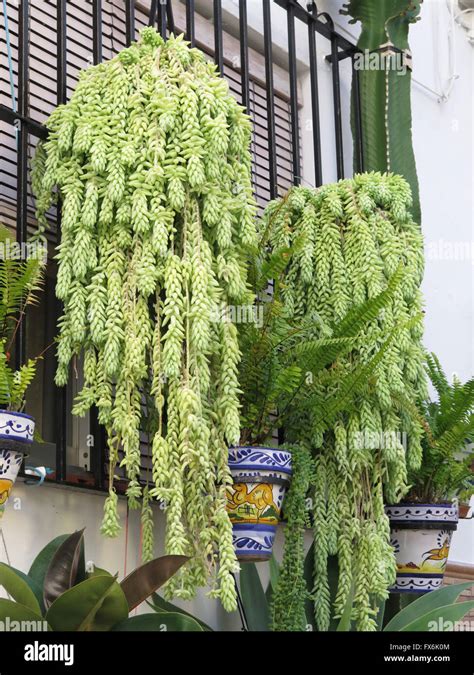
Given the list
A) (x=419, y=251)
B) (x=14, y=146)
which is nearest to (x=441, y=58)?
(x=419, y=251)

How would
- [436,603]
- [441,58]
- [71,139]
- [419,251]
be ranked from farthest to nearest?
[441,58], [419,251], [436,603], [71,139]

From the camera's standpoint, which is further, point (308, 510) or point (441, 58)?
point (441, 58)

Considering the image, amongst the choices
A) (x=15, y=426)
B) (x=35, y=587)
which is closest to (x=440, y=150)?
(x=15, y=426)

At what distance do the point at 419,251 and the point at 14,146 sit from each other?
146 cm

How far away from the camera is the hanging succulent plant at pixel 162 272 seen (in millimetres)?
3004

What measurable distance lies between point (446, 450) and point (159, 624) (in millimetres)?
1510

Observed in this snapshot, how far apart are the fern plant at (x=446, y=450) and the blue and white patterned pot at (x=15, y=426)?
5.22 ft

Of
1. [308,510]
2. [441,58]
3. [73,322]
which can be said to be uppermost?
[441,58]

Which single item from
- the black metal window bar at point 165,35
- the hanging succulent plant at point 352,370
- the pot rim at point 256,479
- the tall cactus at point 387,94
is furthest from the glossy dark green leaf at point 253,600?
the tall cactus at point 387,94

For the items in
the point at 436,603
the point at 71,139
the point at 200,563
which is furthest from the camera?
the point at 436,603

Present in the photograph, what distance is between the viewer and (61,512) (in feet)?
10.9

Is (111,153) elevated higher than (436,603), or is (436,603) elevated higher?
(111,153)

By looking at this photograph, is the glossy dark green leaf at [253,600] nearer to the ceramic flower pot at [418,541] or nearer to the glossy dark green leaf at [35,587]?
the ceramic flower pot at [418,541]

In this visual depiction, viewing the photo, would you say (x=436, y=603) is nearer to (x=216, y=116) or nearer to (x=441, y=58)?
(x=216, y=116)
